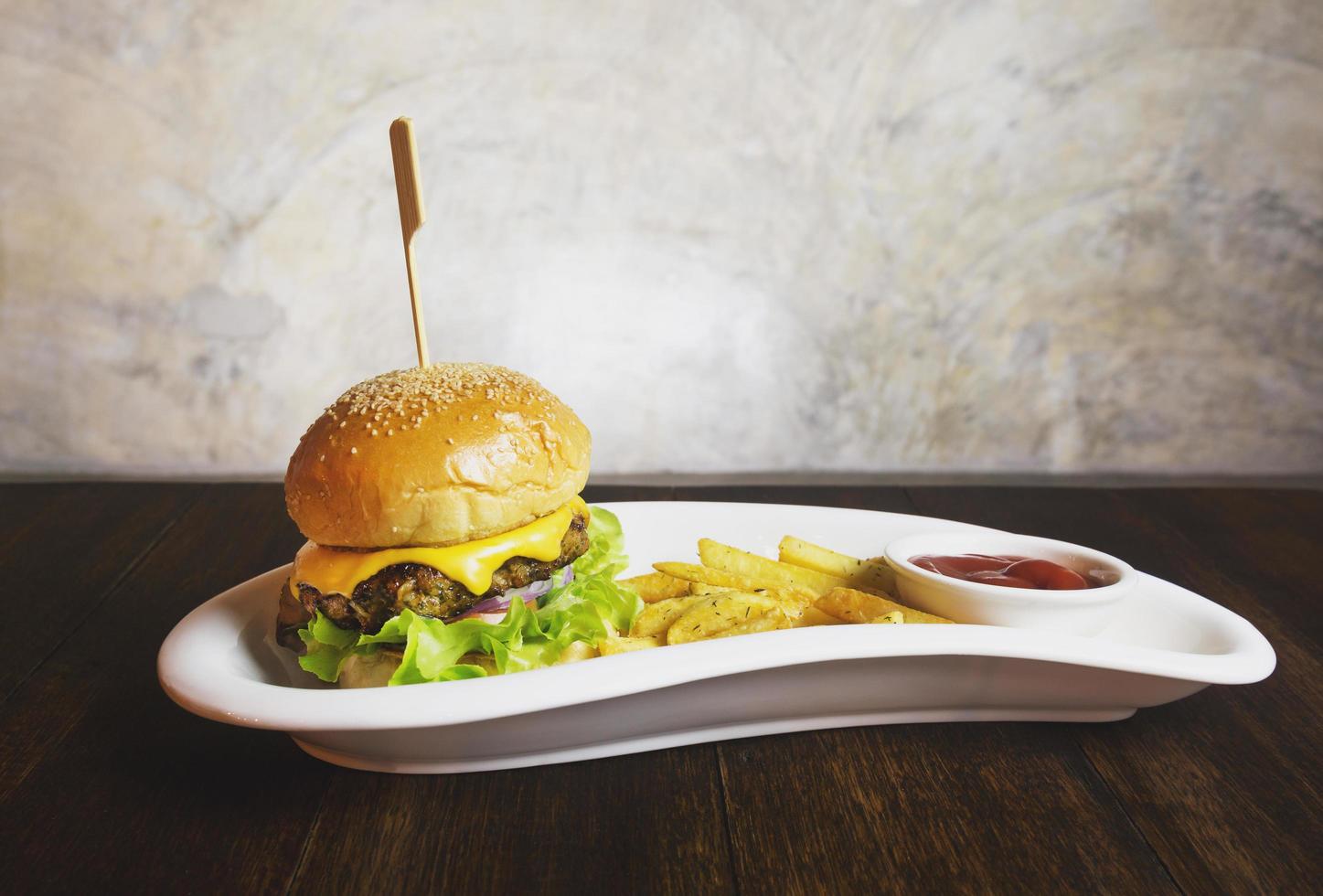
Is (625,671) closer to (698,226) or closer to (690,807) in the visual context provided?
(690,807)

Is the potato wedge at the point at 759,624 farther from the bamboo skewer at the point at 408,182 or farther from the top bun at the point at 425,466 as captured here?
the bamboo skewer at the point at 408,182

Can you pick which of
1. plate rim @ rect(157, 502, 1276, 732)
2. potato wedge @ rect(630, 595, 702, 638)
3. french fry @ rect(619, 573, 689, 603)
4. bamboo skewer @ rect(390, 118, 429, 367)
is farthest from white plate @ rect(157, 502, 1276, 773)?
bamboo skewer @ rect(390, 118, 429, 367)

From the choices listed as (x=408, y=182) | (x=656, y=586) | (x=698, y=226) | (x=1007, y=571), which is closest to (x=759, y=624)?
(x=656, y=586)

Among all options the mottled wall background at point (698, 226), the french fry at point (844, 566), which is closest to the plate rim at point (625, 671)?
the french fry at point (844, 566)

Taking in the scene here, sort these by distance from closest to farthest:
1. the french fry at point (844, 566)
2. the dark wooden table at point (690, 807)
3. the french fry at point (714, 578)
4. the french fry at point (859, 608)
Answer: the dark wooden table at point (690, 807), the french fry at point (859, 608), the french fry at point (714, 578), the french fry at point (844, 566)

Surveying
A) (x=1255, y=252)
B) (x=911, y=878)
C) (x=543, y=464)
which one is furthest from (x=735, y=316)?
(x=911, y=878)
